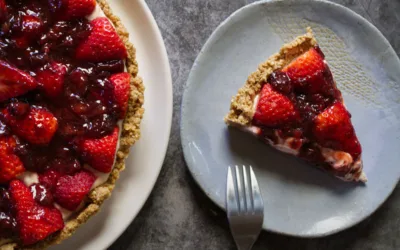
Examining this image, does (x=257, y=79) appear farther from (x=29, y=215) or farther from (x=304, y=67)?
(x=29, y=215)

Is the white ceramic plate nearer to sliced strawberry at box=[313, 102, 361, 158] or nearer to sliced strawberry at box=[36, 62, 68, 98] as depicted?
sliced strawberry at box=[36, 62, 68, 98]

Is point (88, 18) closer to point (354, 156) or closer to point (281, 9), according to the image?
point (281, 9)

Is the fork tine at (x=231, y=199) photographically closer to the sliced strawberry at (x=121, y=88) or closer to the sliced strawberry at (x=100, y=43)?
the sliced strawberry at (x=121, y=88)

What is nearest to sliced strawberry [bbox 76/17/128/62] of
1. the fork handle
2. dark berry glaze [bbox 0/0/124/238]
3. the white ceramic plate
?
dark berry glaze [bbox 0/0/124/238]

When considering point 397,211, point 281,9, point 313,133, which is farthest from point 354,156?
point 281,9

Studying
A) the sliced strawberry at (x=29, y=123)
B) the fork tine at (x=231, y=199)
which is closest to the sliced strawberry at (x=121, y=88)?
A: the sliced strawberry at (x=29, y=123)

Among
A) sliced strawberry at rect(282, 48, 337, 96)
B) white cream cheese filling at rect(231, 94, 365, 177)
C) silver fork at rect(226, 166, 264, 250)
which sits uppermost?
sliced strawberry at rect(282, 48, 337, 96)

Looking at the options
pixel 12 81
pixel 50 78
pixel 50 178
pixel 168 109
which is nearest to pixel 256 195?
pixel 168 109
